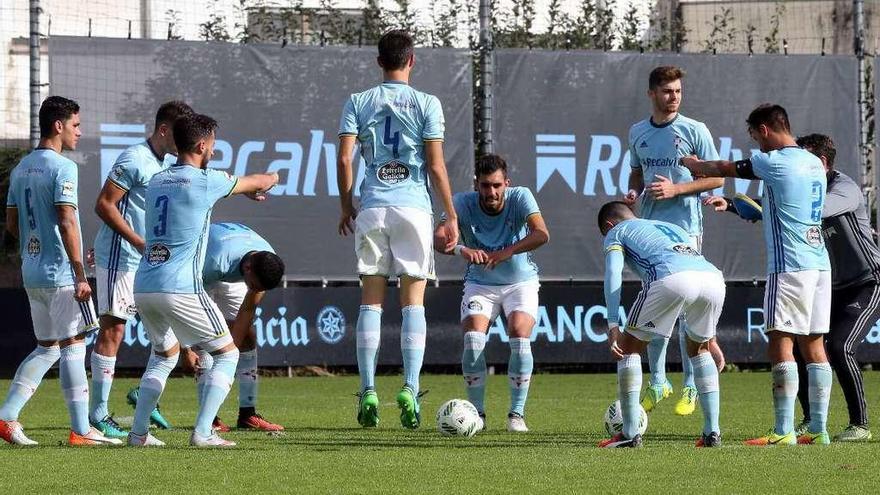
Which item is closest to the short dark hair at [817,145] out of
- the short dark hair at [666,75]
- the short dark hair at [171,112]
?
the short dark hair at [666,75]

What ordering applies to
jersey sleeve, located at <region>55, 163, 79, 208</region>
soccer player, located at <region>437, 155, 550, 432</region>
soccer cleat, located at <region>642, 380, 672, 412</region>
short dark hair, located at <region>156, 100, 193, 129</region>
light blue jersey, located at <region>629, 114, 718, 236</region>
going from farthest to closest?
light blue jersey, located at <region>629, 114, 718, 236</region> < soccer cleat, located at <region>642, 380, 672, 412</region> < soccer player, located at <region>437, 155, 550, 432</region> < short dark hair, located at <region>156, 100, 193, 129</region> < jersey sleeve, located at <region>55, 163, 79, 208</region>

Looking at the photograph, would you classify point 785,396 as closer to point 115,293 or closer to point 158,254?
point 158,254

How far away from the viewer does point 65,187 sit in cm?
916

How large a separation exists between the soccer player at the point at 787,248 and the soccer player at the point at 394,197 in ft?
5.86

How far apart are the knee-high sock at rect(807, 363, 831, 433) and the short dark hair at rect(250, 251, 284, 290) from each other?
3366 millimetres

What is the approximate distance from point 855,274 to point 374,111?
11.1 ft

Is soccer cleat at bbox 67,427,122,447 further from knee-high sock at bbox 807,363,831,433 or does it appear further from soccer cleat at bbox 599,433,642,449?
knee-high sock at bbox 807,363,831,433

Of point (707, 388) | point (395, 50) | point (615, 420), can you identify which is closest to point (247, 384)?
point (395, 50)

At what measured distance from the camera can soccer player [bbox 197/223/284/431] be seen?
978 centimetres

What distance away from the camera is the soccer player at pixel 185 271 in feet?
27.5

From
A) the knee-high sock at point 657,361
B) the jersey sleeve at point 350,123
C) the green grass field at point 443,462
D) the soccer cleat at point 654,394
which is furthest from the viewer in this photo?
the knee-high sock at point 657,361

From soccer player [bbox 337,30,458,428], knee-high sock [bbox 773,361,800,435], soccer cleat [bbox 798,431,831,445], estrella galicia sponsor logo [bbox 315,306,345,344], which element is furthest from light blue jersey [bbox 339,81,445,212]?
estrella galicia sponsor logo [bbox 315,306,345,344]

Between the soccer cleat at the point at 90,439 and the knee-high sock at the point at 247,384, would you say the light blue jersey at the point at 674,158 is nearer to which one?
the knee-high sock at the point at 247,384

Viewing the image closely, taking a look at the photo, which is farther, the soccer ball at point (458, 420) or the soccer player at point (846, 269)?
the soccer player at point (846, 269)
